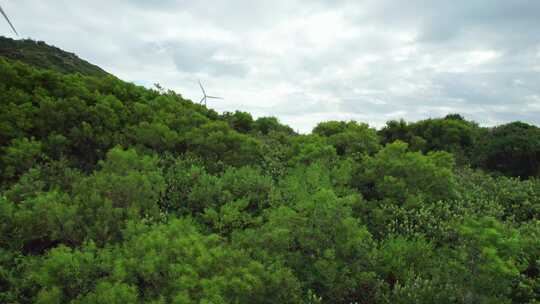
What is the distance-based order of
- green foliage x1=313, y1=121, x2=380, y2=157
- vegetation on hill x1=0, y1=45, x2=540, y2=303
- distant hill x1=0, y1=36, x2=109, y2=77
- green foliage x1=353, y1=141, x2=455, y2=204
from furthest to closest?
1. distant hill x1=0, y1=36, x2=109, y2=77
2. green foliage x1=313, y1=121, x2=380, y2=157
3. green foliage x1=353, y1=141, x2=455, y2=204
4. vegetation on hill x1=0, y1=45, x2=540, y2=303

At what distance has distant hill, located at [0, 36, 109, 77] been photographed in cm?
3684

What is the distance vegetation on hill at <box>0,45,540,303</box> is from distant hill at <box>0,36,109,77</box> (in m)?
25.8

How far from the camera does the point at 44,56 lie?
A: 1548 inches

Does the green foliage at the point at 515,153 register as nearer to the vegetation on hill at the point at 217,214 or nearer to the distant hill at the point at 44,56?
the vegetation on hill at the point at 217,214

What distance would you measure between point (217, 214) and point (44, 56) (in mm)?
37362

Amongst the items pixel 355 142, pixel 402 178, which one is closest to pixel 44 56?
pixel 355 142

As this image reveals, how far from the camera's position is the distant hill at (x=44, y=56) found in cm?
3684

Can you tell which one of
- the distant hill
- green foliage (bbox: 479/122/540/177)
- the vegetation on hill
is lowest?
the vegetation on hill

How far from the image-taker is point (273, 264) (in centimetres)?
702

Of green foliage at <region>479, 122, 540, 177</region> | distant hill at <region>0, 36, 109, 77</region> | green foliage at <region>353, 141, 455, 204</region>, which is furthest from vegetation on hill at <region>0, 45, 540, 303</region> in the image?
distant hill at <region>0, 36, 109, 77</region>

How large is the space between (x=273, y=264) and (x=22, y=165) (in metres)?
7.02

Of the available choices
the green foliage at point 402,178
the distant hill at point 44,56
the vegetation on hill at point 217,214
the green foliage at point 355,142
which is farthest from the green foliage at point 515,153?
the distant hill at point 44,56

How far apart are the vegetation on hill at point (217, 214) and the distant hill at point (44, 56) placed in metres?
25.8

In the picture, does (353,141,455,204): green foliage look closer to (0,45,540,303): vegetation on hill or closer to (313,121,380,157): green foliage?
(0,45,540,303): vegetation on hill
